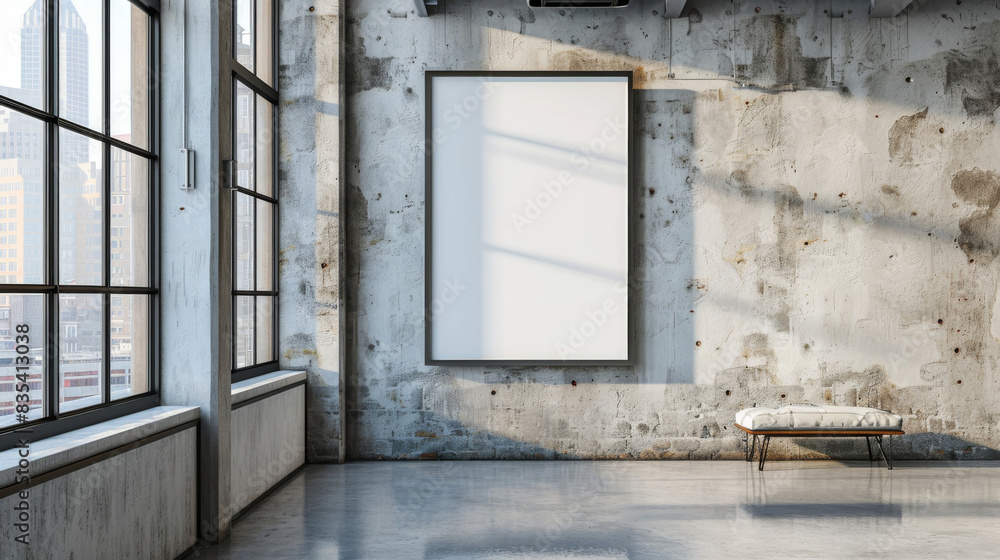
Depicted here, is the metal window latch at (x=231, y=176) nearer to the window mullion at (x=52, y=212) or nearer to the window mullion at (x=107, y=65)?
the window mullion at (x=107, y=65)

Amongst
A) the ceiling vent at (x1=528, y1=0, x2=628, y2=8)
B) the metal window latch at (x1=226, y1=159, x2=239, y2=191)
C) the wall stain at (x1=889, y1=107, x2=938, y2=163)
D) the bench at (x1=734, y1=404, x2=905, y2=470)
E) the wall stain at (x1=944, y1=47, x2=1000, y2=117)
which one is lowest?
the bench at (x1=734, y1=404, x2=905, y2=470)

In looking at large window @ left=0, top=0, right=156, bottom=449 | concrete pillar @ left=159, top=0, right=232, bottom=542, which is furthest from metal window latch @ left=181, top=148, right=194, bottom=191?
Result: large window @ left=0, top=0, right=156, bottom=449

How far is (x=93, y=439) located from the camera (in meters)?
2.81

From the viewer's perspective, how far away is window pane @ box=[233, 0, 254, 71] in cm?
499

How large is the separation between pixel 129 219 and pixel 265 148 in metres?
2.12

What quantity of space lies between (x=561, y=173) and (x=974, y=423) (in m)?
4.00

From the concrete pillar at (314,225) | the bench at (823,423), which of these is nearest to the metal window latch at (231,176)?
the concrete pillar at (314,225)

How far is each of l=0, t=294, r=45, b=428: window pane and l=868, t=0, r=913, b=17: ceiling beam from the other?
20.2 ft

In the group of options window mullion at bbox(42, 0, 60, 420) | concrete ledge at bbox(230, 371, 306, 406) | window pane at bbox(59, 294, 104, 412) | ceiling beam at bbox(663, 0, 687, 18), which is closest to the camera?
window mullion at bbox(42, 0, 60, 420)

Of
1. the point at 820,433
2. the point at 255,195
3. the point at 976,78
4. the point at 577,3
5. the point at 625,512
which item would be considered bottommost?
the point at 625,512

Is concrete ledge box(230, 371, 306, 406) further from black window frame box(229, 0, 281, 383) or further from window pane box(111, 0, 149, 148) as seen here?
window pane box(111, 0, 149, 148)

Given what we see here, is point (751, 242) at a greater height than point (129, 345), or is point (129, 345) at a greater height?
point (751, 242)

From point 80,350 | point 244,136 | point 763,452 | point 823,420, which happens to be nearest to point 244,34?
point 244,136

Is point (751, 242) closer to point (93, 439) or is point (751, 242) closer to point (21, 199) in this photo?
point (93, 439)
